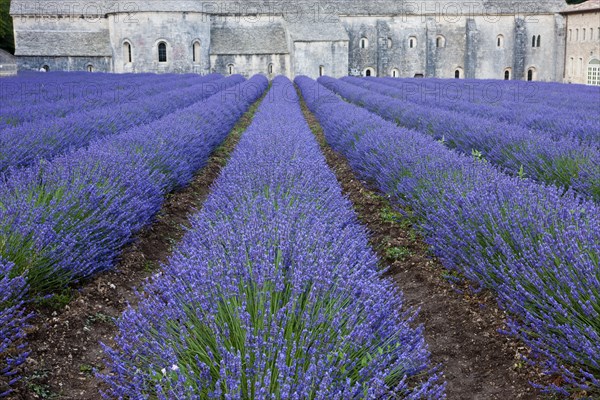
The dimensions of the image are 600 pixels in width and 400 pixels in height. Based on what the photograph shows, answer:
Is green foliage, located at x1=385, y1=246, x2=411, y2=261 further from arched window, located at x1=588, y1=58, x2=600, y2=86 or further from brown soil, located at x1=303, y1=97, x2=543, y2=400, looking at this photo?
arched window, located at x1=588, y1=58, x2=600, y2=86

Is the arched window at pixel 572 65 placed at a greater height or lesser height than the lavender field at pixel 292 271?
greater

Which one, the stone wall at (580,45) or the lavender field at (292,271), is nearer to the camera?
the lavender field at (292,271)

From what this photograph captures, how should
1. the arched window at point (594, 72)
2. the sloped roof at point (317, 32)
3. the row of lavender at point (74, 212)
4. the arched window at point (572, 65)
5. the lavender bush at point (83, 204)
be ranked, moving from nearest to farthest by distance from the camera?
the row of lavender at point (74, 212) < the lavender bush at point (83, 204) < the arched window at point (594, 72) < the sloped roof at point (317, 32) < the arched window at point (572, 65)

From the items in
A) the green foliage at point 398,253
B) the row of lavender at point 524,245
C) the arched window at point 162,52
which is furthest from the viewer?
the arched window at point 162,52

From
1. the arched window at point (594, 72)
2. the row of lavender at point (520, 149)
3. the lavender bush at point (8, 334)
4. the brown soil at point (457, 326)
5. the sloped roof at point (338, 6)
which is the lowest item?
the brown soil at point (457, 326)

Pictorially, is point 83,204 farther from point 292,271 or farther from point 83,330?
point 292,271

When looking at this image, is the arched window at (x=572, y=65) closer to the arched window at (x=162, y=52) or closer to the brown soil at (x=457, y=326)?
the arched window at (x=162, y=52)

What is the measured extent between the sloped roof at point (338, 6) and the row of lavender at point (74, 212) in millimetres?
29725

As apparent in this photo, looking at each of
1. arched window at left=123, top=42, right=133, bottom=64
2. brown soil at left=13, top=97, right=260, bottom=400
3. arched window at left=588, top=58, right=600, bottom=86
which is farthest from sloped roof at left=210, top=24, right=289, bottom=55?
brown soil at left=13, top=97, right=260, bottom=400

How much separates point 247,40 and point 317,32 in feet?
13.0

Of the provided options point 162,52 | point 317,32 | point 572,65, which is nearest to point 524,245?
point 162,52

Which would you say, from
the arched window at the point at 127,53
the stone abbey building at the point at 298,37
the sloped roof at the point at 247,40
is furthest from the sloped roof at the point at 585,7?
the arched window at the point at 127,53

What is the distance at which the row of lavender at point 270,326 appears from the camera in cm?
205

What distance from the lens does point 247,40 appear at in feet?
115
